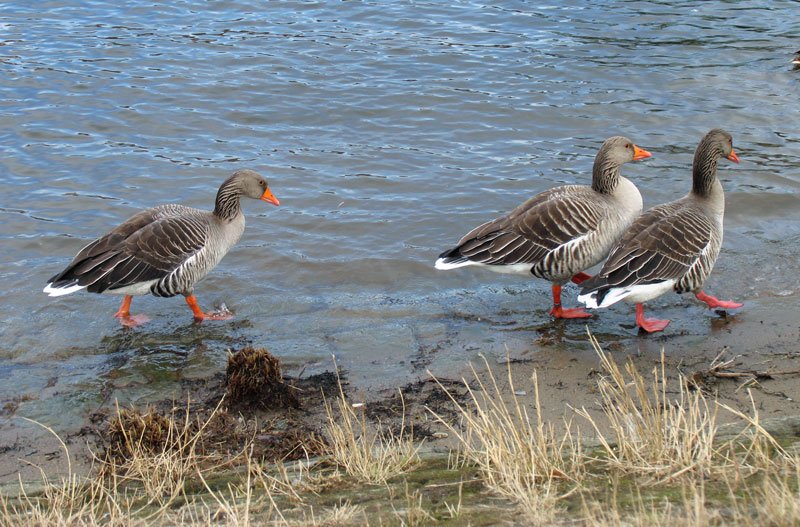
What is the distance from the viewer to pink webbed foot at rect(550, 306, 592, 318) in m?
7.80

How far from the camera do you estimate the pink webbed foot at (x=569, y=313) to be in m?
7.80

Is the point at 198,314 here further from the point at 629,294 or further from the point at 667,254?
the point at 667,254

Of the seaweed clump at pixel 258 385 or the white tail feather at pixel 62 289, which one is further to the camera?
the white tail feather at pixel 62 289

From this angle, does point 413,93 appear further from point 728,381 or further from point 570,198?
point 728,381

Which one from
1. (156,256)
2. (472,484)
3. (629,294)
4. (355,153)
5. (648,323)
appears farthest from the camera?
(355,153)

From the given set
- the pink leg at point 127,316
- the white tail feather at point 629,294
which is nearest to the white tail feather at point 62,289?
the pink leg at point 127,316

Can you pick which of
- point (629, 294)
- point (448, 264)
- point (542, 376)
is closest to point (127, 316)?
point (448, 264)

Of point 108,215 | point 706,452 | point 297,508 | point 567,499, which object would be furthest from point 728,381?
point 108,215

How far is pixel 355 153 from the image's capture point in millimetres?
12008

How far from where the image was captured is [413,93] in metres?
13.9

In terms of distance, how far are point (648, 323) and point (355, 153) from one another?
5.70 metres

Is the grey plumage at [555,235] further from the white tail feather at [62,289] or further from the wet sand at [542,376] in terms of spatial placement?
the white tail feather at [62,289]

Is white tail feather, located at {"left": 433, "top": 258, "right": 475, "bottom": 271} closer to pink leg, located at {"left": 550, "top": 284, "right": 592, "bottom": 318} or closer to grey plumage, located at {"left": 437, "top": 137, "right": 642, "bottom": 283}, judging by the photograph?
grey plumage, located at {"left": 437, "top": 137, "right": 642, "bottom": 283}

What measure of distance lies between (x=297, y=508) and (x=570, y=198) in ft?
14.7
